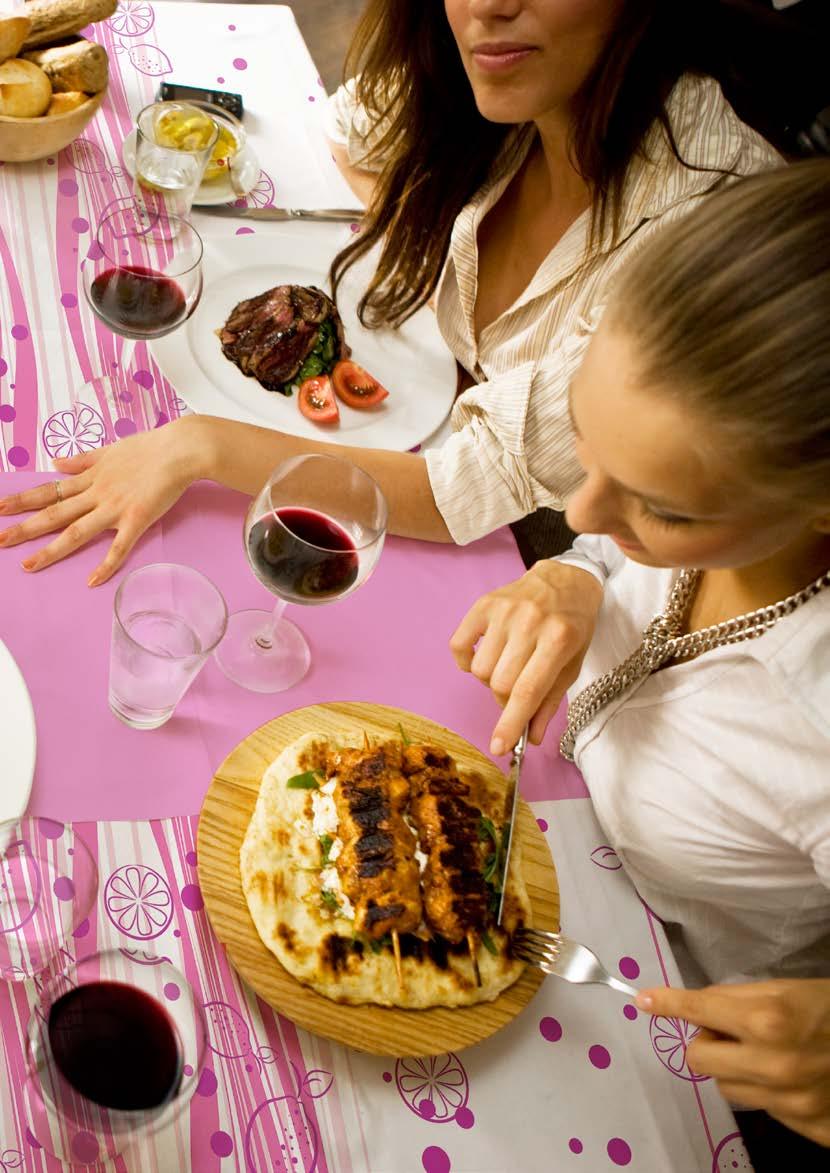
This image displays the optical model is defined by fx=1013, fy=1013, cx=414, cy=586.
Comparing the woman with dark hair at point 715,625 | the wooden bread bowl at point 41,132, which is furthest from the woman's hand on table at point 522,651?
the wooden bread bowl at point 41,132

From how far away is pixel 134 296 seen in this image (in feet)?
4.19

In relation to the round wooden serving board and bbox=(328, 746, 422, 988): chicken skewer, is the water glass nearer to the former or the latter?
the round wooden serving board

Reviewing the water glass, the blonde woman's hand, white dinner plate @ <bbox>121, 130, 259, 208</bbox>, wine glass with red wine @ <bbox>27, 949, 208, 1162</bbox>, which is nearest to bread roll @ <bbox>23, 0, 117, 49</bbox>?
white dinner plate @ <bbox>121, 130, 259, 208</bbox>

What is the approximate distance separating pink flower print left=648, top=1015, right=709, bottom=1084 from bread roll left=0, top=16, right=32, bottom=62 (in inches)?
58.3

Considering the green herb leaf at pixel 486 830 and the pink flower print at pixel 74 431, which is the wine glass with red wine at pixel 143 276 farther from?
the green herb leaf at pixel 486 830

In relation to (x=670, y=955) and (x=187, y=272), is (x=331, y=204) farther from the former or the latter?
(x=670, y=955)

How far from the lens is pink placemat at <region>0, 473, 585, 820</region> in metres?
1.05

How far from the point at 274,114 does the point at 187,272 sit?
0.64 m

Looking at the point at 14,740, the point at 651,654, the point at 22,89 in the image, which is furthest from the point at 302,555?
the point at 22,89

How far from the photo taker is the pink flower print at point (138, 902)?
3.21 feet

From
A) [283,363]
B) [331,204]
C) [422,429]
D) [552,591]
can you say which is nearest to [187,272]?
[283,363]

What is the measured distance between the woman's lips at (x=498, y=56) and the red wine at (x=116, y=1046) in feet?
3.92

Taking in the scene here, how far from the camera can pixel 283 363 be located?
4.66ft

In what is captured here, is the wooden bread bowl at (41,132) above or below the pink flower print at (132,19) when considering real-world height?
below
